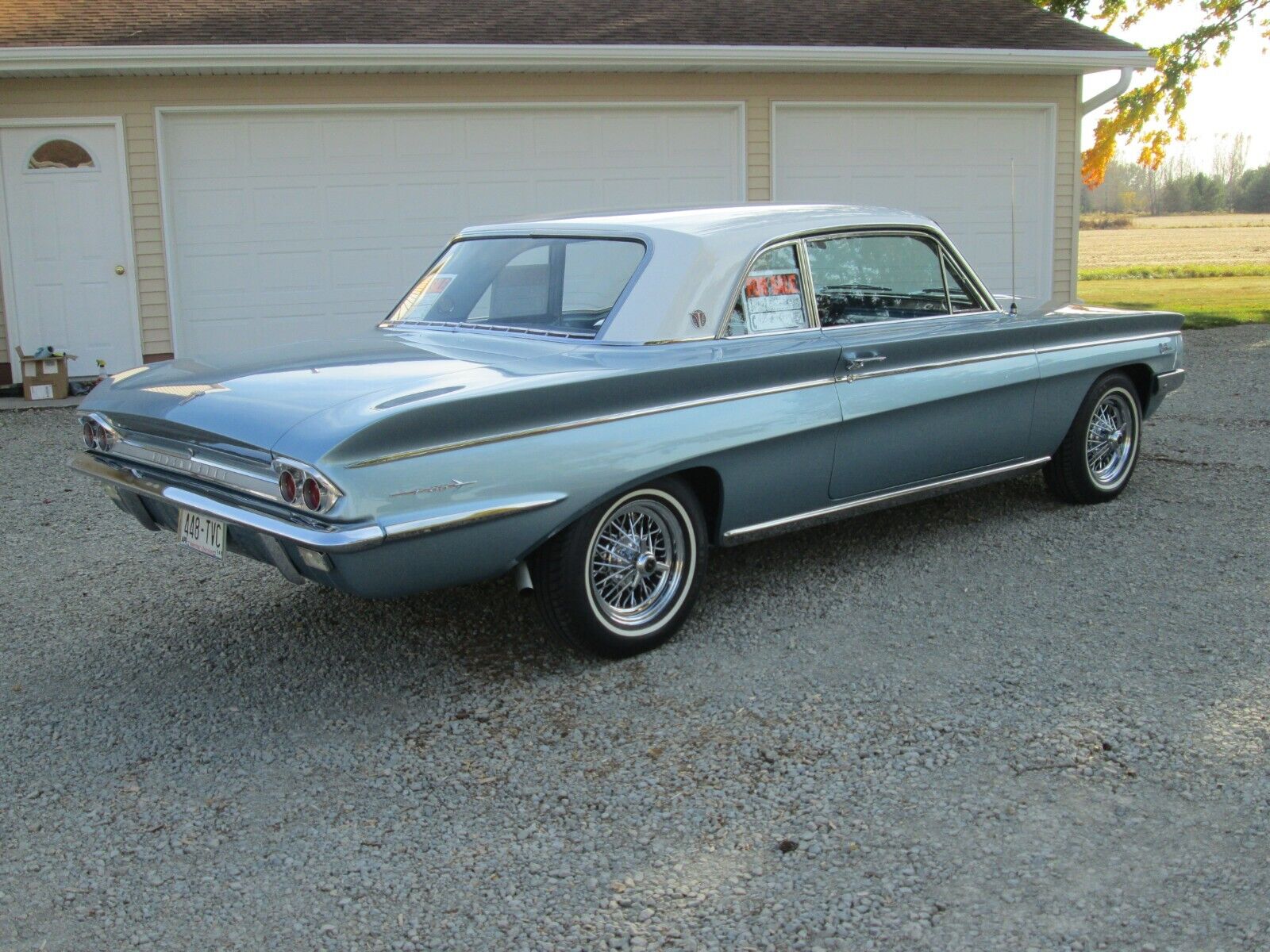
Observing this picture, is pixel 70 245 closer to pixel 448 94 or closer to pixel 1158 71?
pixel 448 94

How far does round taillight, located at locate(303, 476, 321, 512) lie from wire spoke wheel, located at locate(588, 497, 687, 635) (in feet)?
3.08

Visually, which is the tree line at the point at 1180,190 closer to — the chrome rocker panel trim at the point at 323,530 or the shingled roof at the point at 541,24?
the shingled roof at the point at 541,24

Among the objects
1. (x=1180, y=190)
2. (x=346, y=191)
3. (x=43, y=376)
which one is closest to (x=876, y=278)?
(x=346, y=191)

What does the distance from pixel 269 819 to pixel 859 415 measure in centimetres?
256

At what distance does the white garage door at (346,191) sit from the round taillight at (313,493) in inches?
307

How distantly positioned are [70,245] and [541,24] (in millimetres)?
4496

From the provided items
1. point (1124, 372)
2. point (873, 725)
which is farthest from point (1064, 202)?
point (873, 725)

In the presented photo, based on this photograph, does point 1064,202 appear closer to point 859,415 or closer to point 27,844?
point 859,415

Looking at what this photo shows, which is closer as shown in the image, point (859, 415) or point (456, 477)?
point (456, 477)

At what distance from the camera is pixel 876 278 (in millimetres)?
5168

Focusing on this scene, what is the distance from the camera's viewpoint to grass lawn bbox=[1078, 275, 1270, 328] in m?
15.3

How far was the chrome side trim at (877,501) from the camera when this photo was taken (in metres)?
4.52

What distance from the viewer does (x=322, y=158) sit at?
10859 millimetres

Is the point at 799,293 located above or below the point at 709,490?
above
